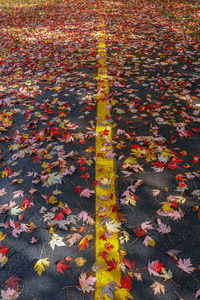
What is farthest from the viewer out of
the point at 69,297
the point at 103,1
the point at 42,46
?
the point at 103,1

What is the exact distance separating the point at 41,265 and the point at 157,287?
106cm

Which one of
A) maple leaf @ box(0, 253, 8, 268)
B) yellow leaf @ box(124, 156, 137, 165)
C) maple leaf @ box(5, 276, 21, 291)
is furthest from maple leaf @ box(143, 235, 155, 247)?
maple leaf @ box(0, 253, 8, 268)

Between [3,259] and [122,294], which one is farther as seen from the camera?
[3,259]

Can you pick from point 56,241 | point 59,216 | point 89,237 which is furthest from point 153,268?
point 59,216

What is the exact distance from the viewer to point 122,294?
1.75 metres

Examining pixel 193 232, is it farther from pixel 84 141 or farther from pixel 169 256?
pixel 84 141

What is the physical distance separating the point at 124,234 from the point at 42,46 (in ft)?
23.5

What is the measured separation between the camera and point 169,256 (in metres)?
1.94

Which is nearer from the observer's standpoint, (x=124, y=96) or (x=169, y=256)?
(x=169, y=256)

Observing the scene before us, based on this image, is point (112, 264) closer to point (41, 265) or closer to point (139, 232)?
point (139, 232)

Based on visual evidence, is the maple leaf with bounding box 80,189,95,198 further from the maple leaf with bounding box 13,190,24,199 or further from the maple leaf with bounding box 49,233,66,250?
the maple leaf with bounding box 13,190,24,199

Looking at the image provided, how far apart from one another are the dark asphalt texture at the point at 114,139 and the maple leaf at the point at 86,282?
4cm

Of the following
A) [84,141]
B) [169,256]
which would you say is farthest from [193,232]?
[84,141]

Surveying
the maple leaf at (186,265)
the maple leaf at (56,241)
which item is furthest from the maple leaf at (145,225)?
the maple leaf at (56,241)
